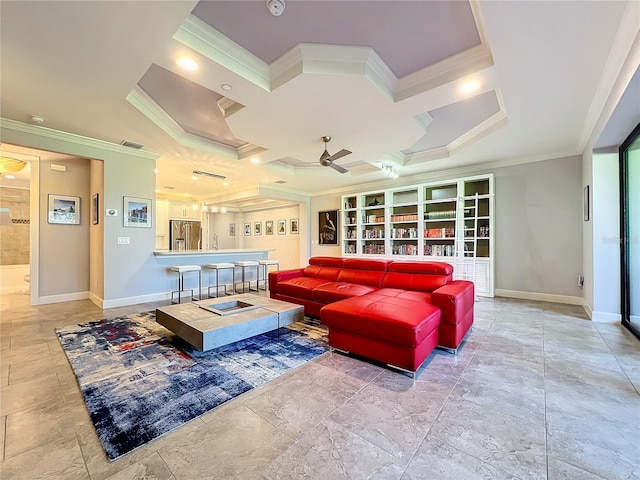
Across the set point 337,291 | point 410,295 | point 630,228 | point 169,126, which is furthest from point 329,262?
point 630,228

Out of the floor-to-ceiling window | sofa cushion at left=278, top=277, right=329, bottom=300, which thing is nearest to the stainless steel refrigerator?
sofa cushion at left=278, top=277, right=329, bottom=300

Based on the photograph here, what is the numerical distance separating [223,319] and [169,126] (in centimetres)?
304

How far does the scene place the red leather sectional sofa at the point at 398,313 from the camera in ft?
7.41

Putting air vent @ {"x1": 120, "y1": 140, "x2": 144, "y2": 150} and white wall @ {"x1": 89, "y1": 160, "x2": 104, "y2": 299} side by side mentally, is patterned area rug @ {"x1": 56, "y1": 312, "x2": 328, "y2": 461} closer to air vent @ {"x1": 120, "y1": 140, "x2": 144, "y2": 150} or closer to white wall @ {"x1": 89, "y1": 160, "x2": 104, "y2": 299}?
white wall @ {"x1": 89, "y1": 160, "x2": 104, "y2": 299}

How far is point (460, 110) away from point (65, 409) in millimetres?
4901

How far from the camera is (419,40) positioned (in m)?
2.28

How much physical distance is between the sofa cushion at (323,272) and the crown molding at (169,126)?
2594 mm

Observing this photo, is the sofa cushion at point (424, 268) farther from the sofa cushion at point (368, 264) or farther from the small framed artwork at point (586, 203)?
the small framed artwork at point (586, 203)

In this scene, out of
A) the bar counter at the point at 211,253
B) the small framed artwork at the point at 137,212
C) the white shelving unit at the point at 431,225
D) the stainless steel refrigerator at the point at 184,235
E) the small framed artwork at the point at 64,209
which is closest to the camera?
the small framed artwork at the point at 137,212

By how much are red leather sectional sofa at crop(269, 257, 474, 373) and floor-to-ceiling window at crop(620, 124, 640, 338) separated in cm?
206

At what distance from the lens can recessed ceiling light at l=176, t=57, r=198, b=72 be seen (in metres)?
2.30

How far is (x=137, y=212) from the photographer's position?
484 centimetres

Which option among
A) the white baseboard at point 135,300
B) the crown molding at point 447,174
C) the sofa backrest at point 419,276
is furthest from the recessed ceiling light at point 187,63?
the crown molding at point 447,174

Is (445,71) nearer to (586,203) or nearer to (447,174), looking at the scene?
(586,203)
